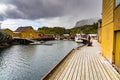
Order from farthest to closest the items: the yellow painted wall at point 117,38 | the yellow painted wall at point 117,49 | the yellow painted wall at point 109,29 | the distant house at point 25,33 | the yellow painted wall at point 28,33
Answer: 1. the yellow painted wall at point 28,33
2. the distant house at point 25,33
3. the yellow painted wall at point 109,29
4. the yellow painted wall at point 117,49
5. the yellow painted wall at point 117,38

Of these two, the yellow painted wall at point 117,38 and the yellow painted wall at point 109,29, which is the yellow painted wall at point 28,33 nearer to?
the yellow painted wall at point 109,29

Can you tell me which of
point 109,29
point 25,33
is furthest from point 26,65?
point 25,33

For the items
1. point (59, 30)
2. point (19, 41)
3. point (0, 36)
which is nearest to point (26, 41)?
point (19, 41)

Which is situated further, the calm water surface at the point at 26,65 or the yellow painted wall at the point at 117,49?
the calm water surface at the point at 26,65

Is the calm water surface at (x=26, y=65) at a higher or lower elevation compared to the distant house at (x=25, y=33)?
lower

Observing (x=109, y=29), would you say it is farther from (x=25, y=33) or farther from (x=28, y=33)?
(x=28, y=33)

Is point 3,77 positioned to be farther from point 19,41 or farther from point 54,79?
point 19,41

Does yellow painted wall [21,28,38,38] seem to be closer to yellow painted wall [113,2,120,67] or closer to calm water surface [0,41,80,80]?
calm water surface [0,41,80,80]

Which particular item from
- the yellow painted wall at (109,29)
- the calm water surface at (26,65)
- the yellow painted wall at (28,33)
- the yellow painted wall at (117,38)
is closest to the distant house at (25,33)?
the yellow painted wall at (28,33)

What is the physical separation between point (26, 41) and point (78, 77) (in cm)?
7279

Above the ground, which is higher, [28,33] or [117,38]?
[28,33]

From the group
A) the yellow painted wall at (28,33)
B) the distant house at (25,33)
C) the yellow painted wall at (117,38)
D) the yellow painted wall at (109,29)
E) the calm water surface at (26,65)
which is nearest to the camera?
the yellow painted wall at (117,38)

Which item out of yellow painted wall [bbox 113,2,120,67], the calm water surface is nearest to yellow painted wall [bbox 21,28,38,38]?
the calm water surface

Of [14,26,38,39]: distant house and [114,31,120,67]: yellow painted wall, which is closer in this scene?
[114,31,120,67]: yellow painted wall
